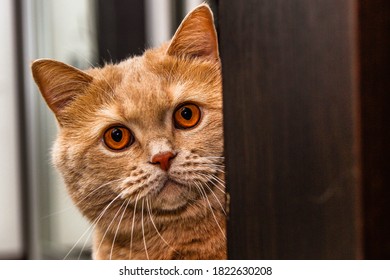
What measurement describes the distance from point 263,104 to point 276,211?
9 cm

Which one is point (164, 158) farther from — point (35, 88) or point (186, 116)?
point (35, 88)

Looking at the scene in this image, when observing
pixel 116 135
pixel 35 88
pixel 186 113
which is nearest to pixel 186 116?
pixel 186 113

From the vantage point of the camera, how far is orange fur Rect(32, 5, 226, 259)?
0.60 metres

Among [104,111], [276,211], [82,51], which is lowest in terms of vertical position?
[276,211]

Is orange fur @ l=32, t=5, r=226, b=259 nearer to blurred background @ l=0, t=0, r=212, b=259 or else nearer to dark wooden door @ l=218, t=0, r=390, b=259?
blurred background @ l=0, t=0, r=212, b=259

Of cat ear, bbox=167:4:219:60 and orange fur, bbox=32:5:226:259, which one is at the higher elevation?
cat ear, bbox=167:4:219:60

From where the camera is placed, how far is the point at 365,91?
13.4 inches

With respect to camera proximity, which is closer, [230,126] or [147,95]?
[230,126]

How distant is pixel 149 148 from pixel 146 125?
1.3 inches

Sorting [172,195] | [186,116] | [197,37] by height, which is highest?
[197,37]

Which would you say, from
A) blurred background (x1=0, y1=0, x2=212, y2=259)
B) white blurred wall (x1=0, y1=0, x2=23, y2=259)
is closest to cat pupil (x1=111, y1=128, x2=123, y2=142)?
blurred background (x1=0, y1=0, x2=212, y2=259)

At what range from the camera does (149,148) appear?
0.61 meters

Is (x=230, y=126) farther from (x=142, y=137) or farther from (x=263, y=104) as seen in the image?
(x=142, y=137)

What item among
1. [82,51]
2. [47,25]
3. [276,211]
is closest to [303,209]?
[276,211]
